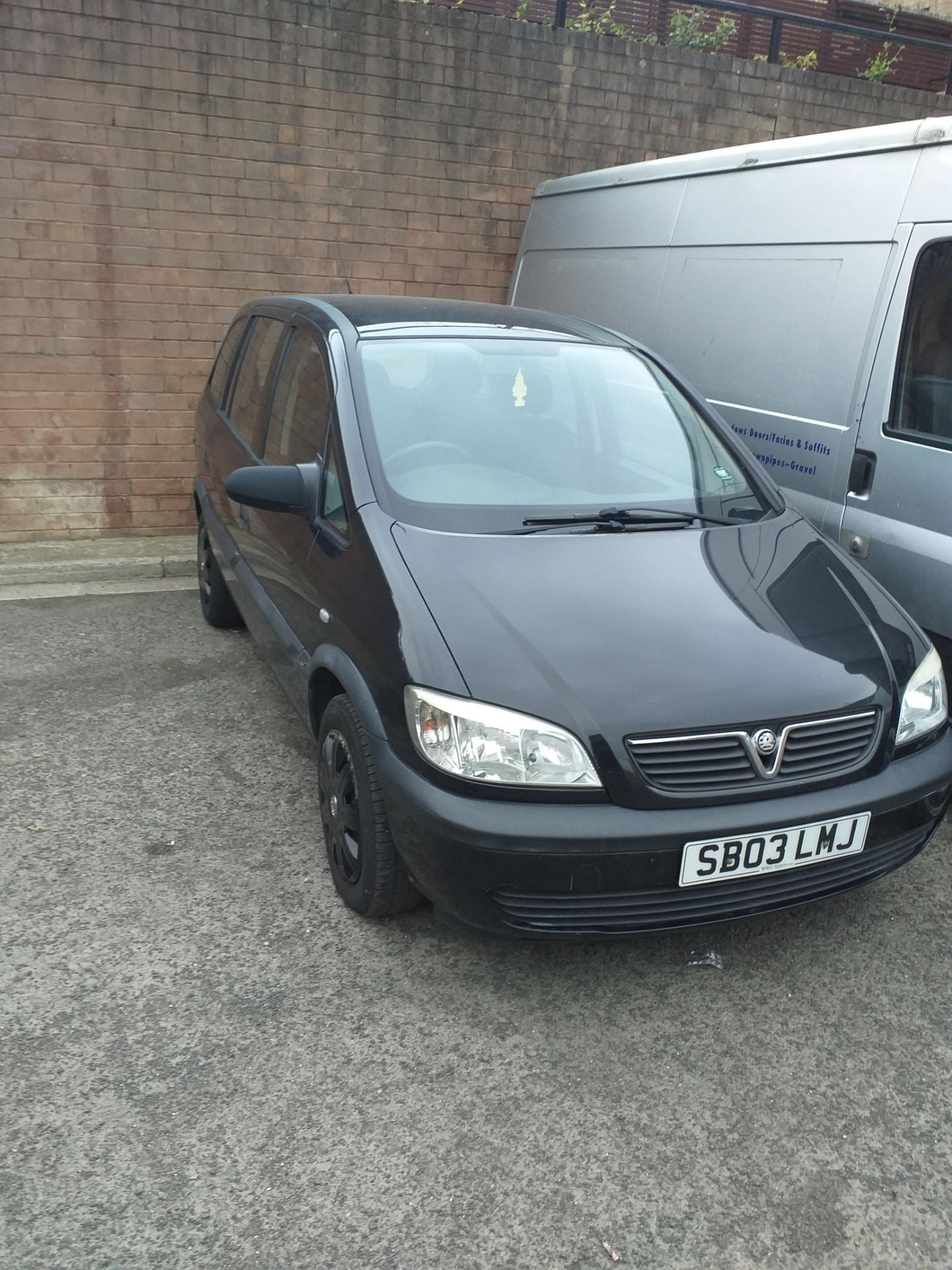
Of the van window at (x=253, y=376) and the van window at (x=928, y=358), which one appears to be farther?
the van window at (x=253, y=376)

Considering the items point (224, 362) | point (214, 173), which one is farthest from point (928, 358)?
point (214, 173)

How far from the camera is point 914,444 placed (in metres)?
3.74

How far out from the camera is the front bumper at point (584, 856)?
248 centimetres

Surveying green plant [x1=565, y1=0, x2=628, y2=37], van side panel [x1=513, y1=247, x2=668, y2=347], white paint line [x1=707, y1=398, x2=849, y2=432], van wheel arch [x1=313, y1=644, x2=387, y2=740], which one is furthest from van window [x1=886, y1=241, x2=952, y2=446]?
green plant [x1=565, y1=0, x2=628, y2=37]

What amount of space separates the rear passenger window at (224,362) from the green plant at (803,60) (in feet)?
18.5

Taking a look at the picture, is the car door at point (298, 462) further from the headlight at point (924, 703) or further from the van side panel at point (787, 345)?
the van side panel at point (787, 345)

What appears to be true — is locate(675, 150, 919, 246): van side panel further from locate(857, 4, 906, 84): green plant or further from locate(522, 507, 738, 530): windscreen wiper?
locate(857, 4, 906, 84): green plant

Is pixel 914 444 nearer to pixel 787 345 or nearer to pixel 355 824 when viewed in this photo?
pixel 787 345

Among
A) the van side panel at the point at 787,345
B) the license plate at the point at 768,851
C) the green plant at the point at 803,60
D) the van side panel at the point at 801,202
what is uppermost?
the green plant at the point at 803,60

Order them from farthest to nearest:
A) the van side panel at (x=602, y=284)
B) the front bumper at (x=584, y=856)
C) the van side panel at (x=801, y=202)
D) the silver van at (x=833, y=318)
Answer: the van side panel at (x=602, y=284), the van side panel at (x=801, y=202), the silver van at (x=833, y=318), the front bumper at (x=584, y=856)

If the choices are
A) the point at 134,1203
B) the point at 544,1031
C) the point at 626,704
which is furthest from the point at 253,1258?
the point at 626,704

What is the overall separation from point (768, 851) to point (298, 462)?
2088 mm

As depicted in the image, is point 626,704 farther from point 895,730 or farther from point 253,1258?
point 253,1258

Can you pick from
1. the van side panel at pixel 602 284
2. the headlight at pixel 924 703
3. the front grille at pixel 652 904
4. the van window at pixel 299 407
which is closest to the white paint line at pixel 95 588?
the van window at pixel 299 407
